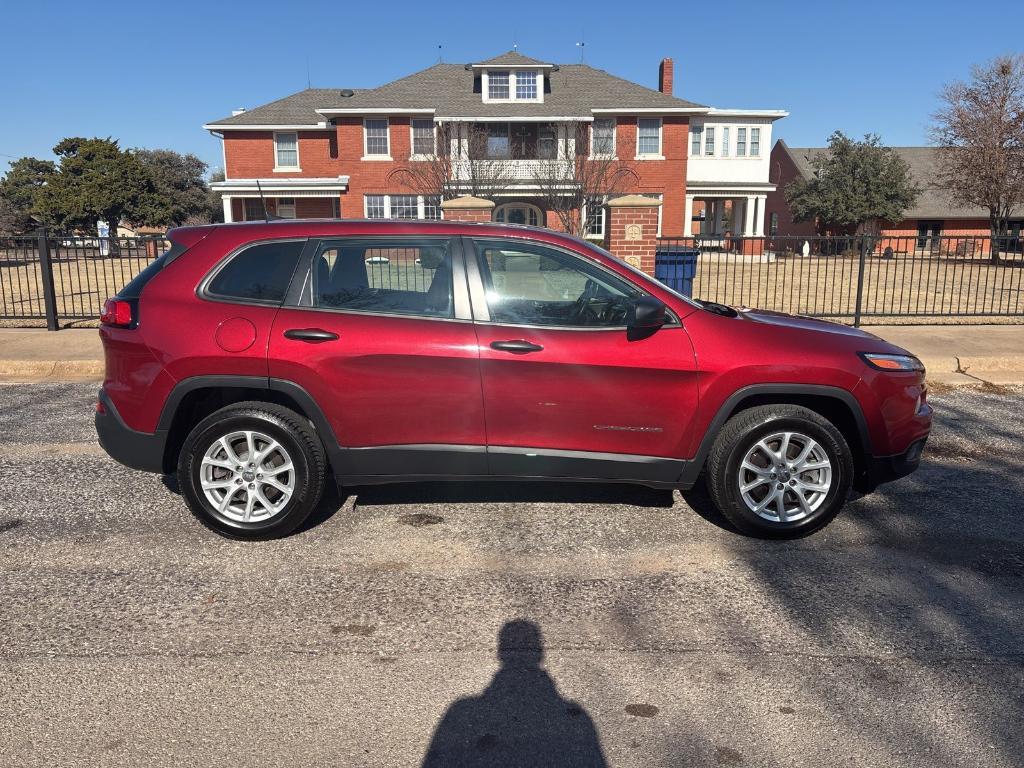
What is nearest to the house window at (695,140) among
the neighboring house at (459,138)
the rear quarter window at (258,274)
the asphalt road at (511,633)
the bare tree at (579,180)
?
the neighboring house at (459,138)

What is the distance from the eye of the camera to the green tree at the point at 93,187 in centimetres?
4062

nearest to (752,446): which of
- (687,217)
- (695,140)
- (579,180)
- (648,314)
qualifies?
(648,314)

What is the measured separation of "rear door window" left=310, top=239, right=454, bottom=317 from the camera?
14.0 ft

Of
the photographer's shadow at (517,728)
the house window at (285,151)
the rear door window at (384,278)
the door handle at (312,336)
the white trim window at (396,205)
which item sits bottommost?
the photographer's shadow at (517,728)

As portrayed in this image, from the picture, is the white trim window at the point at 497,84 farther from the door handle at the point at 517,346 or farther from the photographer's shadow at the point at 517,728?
the photographer's shadow at the point at 517,728

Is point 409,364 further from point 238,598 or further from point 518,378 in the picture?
point 238,598

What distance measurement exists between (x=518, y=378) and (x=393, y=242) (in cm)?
108

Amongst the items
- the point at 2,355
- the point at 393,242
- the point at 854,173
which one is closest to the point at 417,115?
the point at 854,173

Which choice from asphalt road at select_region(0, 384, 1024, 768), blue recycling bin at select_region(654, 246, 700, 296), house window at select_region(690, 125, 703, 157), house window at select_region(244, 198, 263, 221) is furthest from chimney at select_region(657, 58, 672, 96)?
asphalt road at select_region(0, 384, 1024, 768)

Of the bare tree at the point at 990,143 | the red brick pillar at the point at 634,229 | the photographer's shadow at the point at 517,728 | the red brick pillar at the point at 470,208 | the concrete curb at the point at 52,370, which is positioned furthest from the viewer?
the bare tree at the point at 990,143

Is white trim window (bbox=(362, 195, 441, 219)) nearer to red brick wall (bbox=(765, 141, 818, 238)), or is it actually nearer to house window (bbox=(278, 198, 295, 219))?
house window (bbox=(278, 198, 295, 219))

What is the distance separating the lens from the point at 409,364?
163 inches

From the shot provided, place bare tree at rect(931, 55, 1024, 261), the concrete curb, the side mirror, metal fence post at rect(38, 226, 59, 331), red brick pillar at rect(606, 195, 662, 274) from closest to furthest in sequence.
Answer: the side mirror < the concrete curb < metal fence post at rect(38, 226, 59, 331) < red brick pillar at rect(606, 195, 662, 274) < bare tree at rect(931, 55, 1024, 261)

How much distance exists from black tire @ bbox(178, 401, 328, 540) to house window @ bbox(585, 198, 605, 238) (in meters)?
26.2
